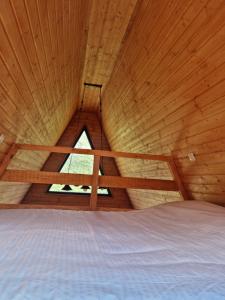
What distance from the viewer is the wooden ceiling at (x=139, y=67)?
1.53m

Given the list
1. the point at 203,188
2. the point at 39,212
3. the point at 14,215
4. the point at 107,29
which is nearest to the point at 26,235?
the point at 14,215

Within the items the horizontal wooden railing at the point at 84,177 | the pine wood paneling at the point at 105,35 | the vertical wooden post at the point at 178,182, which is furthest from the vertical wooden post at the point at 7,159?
the vertical wooden post at the point at 178,182

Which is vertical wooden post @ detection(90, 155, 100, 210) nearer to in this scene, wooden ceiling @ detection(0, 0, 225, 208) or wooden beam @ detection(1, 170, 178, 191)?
wooden beam @ detection(1, 170, 178, 191)

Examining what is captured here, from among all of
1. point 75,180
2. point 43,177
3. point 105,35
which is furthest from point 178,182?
point 105,35

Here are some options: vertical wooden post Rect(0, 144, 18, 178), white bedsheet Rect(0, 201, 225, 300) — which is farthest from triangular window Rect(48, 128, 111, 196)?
white bedsheet Rect(0, 201, 225, 300)

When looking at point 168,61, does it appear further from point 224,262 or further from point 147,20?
point 224,262

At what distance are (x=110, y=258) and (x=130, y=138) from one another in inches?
124

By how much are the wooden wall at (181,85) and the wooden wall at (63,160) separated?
7.36 ft

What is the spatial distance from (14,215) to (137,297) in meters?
1.47

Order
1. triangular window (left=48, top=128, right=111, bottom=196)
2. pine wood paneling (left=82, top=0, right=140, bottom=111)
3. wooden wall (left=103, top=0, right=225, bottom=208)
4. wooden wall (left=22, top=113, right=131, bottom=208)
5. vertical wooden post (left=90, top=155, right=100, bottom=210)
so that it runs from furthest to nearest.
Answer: triangular window (left=48, top=128, right=111, bottom=196) → wooden wall (left=22, top=113, right=131, bottom=208) → vertical wooden post (left=90, top=155, right=100, bottom=210) → pine wood paneling (left=82, top=0, right=140, bottom=111) → wooden wall (left=103, top=0, right=225, bottom=208)

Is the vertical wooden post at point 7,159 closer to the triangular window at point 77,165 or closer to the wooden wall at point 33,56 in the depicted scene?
the wooden wall at point 33,56

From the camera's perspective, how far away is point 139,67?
2615mm

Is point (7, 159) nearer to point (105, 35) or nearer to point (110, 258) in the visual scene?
point (105, 35)

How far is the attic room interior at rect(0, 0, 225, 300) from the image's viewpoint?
0.79 meters
